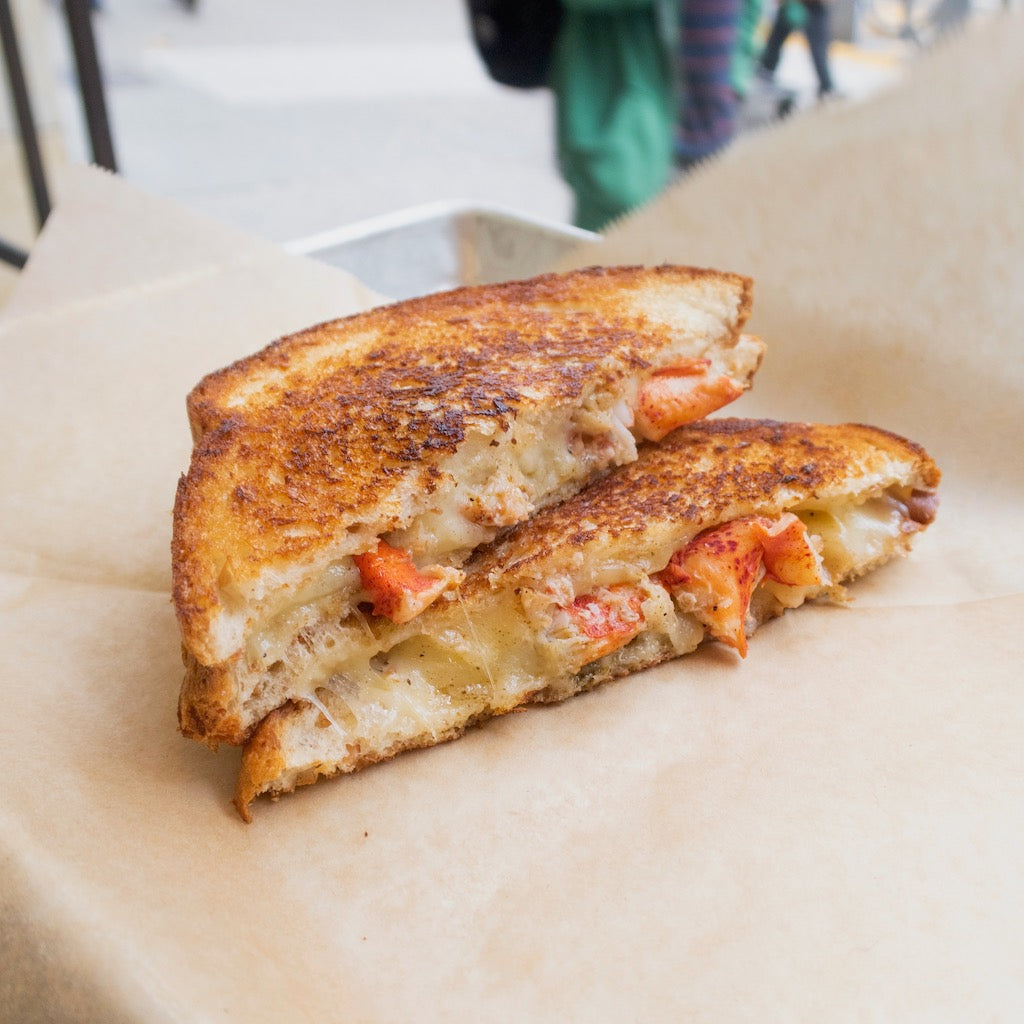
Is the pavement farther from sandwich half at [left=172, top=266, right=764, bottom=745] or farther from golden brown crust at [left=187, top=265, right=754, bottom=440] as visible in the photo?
sandwich half at [left=172, top=266, right=764, bottom=745]

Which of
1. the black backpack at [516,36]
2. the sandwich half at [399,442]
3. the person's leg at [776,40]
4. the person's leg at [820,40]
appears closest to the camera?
the sandwich half at [399,442]

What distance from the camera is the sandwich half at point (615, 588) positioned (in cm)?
139

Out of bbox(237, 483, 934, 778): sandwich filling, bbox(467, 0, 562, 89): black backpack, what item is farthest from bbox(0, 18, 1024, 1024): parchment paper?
bbox(467, 0, 562, 89): black backpack

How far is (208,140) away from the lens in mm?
7133

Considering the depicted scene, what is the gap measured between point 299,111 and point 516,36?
16.6 feet

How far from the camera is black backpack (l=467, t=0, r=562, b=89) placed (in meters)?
3.19

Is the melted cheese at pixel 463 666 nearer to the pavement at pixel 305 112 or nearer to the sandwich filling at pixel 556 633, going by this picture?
the sandwich filling at pixel 556 633

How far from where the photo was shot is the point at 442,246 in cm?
261

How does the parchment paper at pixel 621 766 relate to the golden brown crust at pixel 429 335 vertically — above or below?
below

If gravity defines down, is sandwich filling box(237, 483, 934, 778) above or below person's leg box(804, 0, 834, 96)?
above

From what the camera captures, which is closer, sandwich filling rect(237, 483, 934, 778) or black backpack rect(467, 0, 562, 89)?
sandwich filling rect(237, 483, 934, 778)

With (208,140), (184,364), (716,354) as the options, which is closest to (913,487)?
(716,354)

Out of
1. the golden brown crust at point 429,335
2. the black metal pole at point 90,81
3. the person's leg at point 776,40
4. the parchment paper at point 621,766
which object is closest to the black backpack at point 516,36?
the black metal pole at point 90,81

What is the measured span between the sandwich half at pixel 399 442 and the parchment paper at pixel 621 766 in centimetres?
19
